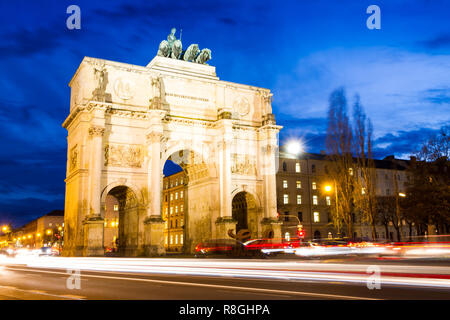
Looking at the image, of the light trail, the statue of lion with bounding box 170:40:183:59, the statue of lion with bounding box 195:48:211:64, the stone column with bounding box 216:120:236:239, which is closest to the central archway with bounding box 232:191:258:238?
the stone column with bounding box 216:120:236:239

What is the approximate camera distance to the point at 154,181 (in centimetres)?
3709

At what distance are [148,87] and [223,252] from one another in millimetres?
18367

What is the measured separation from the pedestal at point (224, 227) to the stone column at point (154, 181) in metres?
5.42

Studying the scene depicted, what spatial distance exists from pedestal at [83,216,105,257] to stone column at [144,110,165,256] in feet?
12.6

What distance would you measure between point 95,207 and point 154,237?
17.3 ft

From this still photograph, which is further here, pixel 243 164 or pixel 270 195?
pixel 243 164

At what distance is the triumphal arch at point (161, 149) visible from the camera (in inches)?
1403

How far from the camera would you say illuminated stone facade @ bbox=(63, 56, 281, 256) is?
3556 centimetres

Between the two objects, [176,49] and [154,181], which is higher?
[176,49]

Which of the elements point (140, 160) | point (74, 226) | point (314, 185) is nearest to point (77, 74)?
point (140, 160)

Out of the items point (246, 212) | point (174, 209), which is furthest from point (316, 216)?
point (246, 212)

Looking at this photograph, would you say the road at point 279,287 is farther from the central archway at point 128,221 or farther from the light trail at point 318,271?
the central archway at point 128,221

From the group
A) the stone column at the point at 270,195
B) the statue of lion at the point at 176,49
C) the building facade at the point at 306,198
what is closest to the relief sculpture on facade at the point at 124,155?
the statue of lion at the point at 176,49

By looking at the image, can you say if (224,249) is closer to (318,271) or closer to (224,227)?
(224,227)
